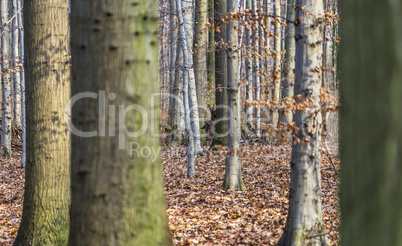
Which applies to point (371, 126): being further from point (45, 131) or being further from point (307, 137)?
point (45, 131)

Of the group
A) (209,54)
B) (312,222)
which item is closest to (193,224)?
(312,222)

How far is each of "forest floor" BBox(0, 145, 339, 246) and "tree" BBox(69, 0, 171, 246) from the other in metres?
1.76

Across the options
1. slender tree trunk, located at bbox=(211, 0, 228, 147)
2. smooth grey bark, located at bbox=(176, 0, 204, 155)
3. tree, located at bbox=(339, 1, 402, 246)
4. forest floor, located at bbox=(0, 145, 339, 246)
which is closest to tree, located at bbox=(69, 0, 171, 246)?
forest floor, located at bbox=(0, 145, 339, 246)

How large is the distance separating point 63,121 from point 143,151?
2690 millimetres

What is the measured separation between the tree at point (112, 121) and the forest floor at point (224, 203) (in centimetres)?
176

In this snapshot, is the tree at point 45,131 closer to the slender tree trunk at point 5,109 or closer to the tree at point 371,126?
the tree at point 371,126

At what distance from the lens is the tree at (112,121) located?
8.44 feet

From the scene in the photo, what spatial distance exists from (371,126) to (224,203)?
779 cm

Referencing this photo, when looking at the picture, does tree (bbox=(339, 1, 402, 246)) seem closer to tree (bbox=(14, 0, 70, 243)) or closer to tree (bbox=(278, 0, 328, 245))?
tree (bbox=(278, 0, 328, 245))

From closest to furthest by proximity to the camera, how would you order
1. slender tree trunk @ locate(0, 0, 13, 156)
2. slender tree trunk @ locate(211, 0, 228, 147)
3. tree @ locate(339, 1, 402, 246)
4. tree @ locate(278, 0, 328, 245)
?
1. tree @ locate(339, 1, 402, 246)
2. tree @ locate(278, 0, 328, 245)
3. slender tree trunk @ locate(211, 0, 228, 147)
4. slender tree trunk @ locate(0, 0, 13, 156)

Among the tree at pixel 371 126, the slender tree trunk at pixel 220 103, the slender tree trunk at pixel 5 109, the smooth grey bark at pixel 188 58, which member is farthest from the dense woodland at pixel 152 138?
the slender tree trunk at pixel 5 109

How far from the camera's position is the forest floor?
6077 mm

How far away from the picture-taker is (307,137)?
4801 mm

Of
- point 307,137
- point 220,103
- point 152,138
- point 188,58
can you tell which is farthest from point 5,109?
point 152,138
